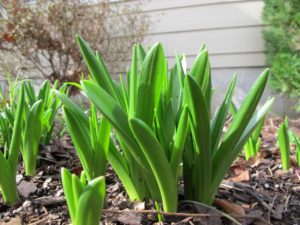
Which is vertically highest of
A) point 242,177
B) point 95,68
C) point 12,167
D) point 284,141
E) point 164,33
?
point 164,33

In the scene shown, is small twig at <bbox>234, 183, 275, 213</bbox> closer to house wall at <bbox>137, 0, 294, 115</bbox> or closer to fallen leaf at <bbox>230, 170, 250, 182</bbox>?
fallen leaf at <bbox>230, 170, 250, 182</bbox>

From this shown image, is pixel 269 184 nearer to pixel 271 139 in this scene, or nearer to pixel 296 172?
pixel 296 172

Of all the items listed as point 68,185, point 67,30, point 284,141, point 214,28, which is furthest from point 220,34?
point 68,185

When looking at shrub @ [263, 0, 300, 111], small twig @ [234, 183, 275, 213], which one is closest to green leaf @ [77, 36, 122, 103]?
small twig @ [234, 183, 275, 213]

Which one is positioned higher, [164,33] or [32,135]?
[164,33]

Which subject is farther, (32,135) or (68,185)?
(32,135)

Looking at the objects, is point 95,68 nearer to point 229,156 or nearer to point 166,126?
point 166,126
